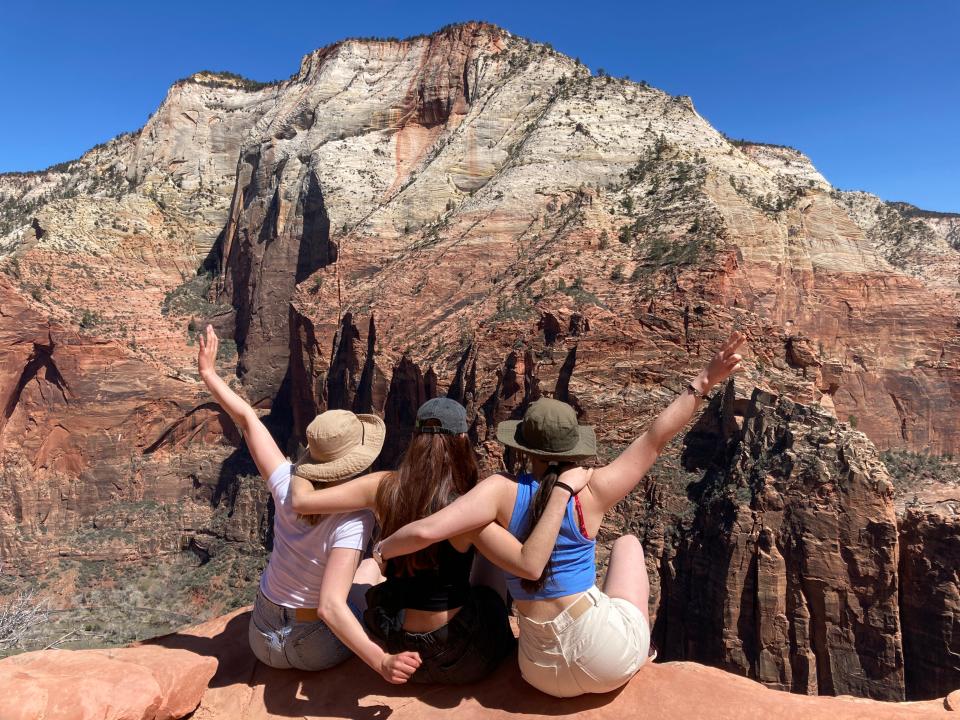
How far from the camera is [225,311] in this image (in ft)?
145

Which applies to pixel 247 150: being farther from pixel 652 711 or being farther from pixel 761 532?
pixel 652 711

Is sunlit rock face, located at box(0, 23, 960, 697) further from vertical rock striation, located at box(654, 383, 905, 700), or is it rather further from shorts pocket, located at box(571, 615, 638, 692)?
shorts pocket, located at box(571, 615, 638, 692)

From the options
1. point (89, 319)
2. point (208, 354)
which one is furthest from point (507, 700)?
point (89, 319)

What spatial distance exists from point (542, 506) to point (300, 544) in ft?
6.94

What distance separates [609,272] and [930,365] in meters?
14.3

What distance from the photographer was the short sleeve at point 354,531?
532 centimetres

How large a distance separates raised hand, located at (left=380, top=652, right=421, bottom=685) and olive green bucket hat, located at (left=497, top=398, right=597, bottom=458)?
5.25 feet

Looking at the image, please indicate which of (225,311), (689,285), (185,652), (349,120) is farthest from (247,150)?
(185,652)

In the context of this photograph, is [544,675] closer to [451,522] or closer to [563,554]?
[563,554]

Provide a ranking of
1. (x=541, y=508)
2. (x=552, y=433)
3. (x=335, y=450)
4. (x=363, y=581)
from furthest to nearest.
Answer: (x=363, y=581) < (x=335, y=450) < (x=552, y=433) < (x=541, y=508)

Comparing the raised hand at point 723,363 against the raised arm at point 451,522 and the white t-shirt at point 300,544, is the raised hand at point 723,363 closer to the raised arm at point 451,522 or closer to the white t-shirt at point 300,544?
the raised arm at point 451,522

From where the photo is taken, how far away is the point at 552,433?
4.91 m

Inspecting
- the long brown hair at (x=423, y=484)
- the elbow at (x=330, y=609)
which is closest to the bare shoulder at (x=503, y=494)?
the long brown hair at (x=423, y=484)

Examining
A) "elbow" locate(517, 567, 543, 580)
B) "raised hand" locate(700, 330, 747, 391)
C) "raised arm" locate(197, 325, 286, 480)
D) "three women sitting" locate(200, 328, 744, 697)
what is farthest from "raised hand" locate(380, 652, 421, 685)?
"raised hand" locate(700, 330, 747, 391)
